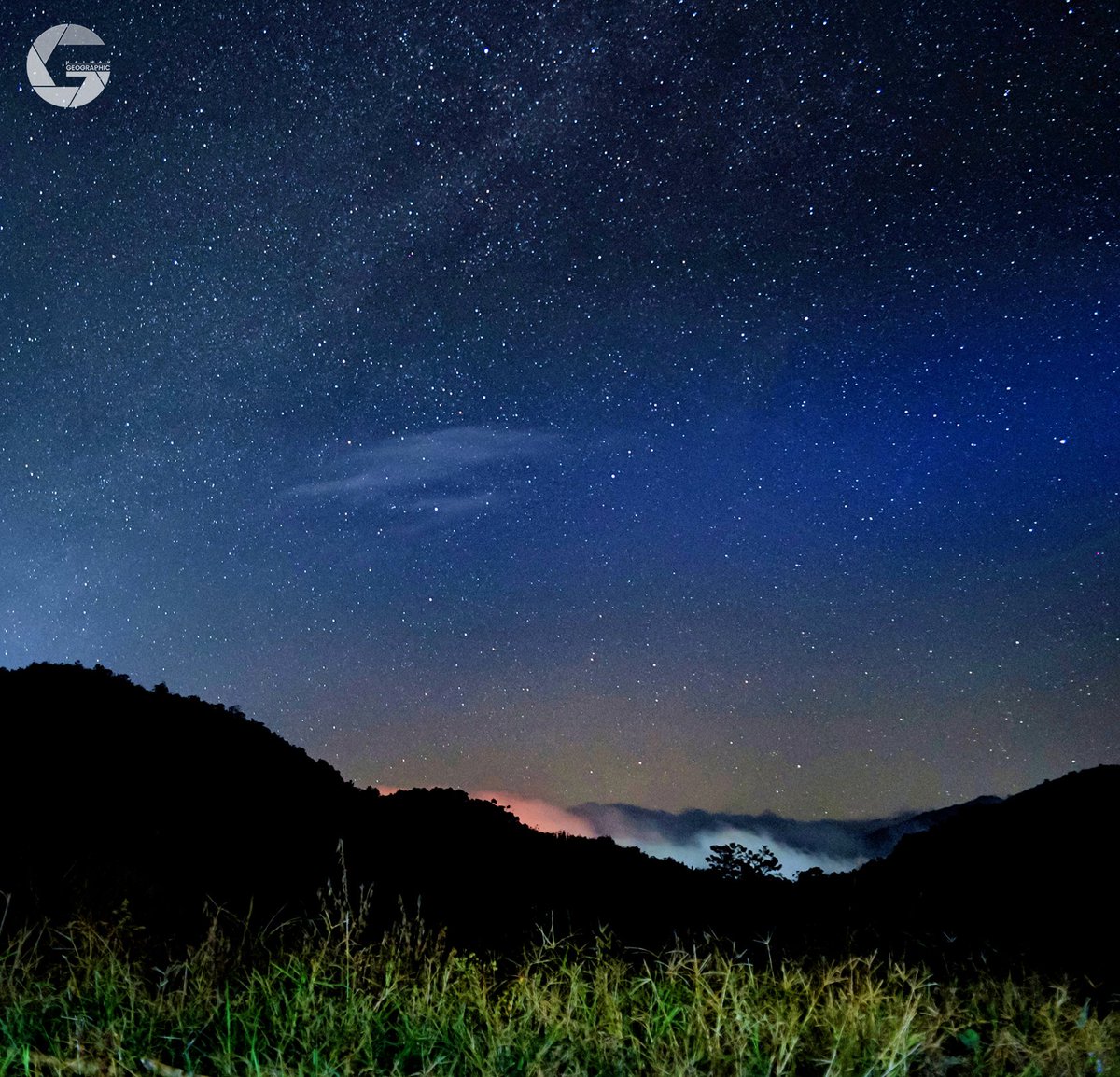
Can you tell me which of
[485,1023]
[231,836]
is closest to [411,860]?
[231,836]

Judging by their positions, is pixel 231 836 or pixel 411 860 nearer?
pixel 231 836

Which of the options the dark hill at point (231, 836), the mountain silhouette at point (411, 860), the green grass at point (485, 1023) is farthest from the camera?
the dark hill at point (231, 836)

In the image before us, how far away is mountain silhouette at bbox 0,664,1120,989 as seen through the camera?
362 inches

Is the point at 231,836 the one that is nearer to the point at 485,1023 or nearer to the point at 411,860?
the point at 411,860

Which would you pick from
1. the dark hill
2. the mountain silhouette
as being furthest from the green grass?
the dark hill

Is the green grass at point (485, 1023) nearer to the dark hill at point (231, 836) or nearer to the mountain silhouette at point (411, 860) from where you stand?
the mountain silhouette at point (411, 860)

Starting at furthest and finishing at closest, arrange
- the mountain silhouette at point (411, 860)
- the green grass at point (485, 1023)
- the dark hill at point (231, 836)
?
the dark hill at point (231, 836)
the mountain silhouette at point (411, 860)
the green grass at point (485, 1023)

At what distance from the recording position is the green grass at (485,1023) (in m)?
3.39

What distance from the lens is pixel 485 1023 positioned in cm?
393

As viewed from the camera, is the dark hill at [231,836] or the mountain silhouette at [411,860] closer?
the mountain silhouette at [411,860]

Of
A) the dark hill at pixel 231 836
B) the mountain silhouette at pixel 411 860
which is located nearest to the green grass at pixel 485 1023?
the mountain silhouette at pixel 411 860

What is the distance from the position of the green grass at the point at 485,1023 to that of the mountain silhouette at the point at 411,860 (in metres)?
2.00

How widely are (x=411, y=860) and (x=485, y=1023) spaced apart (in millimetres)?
13547

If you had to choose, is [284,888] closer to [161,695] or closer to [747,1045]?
[161,695]
